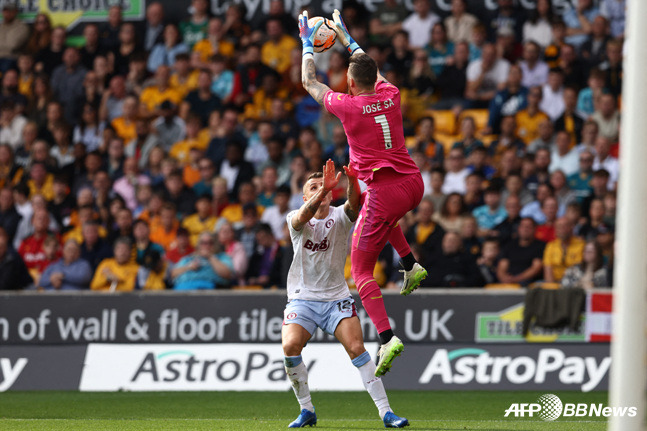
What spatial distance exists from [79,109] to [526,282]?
9.01m

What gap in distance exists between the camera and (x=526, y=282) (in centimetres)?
1422

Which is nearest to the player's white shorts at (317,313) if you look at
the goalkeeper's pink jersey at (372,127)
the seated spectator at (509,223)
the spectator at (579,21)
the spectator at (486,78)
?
the goalkeeper's pink jersey at (372,127)

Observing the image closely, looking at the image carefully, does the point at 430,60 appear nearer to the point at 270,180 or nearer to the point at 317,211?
the point at 270,180

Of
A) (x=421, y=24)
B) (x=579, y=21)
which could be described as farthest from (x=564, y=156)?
(x=421, y=24)

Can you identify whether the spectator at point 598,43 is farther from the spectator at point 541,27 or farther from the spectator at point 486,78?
the spectator at point 486,78

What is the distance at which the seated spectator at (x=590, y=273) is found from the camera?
13805 mm

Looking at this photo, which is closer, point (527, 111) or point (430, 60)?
point (527, 111)

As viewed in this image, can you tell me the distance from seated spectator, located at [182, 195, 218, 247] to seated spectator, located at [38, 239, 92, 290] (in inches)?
64.7

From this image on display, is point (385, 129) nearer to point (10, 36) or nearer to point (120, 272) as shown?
point (120, 272)

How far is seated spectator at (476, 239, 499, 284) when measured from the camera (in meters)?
14.3

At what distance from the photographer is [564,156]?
15695 mm

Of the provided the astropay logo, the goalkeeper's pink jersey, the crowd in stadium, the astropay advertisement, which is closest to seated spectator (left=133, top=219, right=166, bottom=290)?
the crowd in stadium

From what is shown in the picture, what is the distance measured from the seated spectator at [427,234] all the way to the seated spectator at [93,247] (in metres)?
4.64

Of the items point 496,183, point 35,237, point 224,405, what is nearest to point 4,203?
Answer: point 35,237
